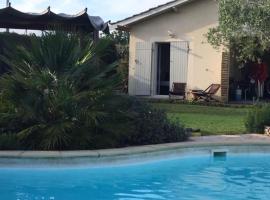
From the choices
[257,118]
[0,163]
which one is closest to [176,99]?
[257,118]

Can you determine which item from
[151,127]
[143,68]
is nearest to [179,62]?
[143,68]

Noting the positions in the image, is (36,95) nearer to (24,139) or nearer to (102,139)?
(24,139)

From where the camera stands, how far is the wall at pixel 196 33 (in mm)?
21219

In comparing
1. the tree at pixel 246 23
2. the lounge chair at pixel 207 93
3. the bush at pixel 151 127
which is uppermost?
the tree at pixel 246 23

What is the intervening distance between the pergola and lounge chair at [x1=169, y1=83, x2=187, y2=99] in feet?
11.8

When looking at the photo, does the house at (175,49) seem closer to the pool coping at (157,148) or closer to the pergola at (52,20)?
the pergola at (52,20)

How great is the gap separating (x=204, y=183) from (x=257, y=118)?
4473 millimetres

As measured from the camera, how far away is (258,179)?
8.93 meters

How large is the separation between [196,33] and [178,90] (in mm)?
2293

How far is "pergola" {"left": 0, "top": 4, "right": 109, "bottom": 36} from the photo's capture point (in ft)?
62.9

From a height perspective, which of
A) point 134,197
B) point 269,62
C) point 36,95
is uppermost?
point 269,62

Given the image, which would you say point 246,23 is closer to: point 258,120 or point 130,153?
point 258,120

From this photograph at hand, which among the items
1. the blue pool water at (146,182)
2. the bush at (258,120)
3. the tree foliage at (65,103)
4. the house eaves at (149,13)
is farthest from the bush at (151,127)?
the house eaves at (149,13)

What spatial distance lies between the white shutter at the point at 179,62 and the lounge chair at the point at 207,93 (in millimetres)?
1137
